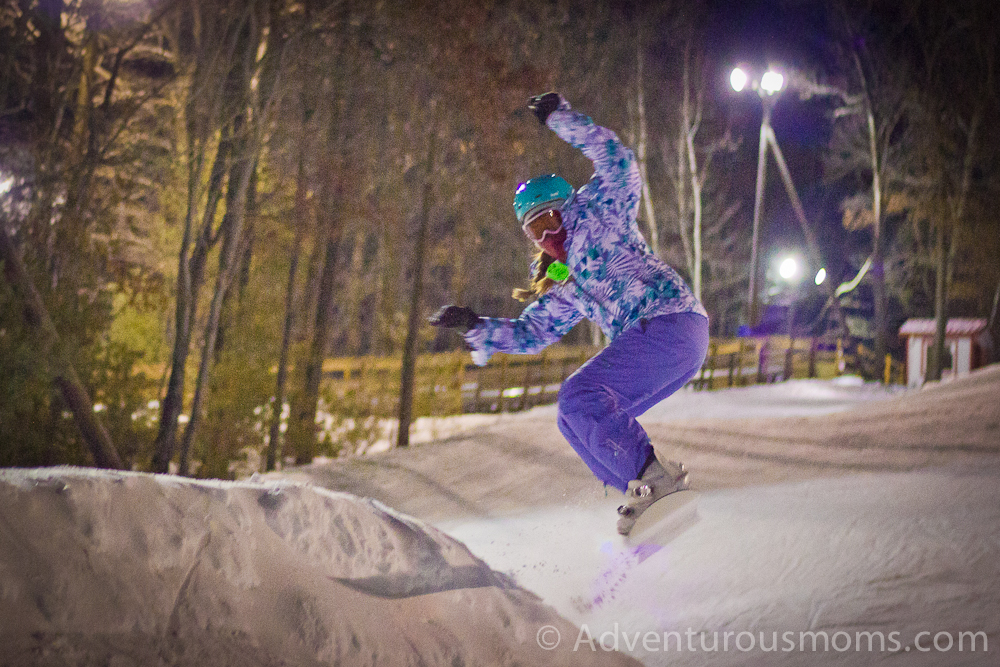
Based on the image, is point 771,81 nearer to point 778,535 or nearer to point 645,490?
point 778,535

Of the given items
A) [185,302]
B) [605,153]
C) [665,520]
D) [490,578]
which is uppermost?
[605,153]

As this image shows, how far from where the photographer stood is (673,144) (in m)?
19.0

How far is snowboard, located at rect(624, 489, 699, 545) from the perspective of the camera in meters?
3.11

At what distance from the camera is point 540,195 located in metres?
3.18

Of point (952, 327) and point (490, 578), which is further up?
point (952, 327)

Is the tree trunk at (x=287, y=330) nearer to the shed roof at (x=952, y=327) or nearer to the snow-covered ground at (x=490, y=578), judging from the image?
the snow-covered ground at (x=490, y=578)

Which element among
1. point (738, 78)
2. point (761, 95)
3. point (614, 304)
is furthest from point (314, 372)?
point (761, 95)

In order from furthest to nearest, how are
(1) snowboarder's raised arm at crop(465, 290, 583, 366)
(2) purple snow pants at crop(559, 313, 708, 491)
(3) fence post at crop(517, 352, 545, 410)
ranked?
(3) fence post at crop(517, 352, 545, 410) < (1) snowboarder's raised arm at crop(465, 290, 583, 366) < (2) purple snow pants at crop(559, 313, 708, 491)

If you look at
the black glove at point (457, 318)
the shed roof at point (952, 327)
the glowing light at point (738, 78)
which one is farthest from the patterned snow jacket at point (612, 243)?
the shed roof at point (952, 327)

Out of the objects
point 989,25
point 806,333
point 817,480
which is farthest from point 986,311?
point 817,480

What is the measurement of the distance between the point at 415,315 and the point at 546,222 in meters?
6.80

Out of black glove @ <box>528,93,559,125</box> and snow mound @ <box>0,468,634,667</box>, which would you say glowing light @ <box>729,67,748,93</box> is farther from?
snow mound @ <box>0,468,634,667</box>

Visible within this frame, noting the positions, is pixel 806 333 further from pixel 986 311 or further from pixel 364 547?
pixel 364 547

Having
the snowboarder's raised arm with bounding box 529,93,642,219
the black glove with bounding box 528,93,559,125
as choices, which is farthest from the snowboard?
the black glove with bounding box 528,93,559,125
